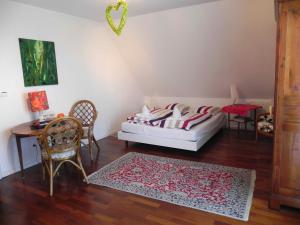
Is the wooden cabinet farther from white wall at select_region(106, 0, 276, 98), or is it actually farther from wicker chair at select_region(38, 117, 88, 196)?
wicker chair at select_region(38, 117, 88, 196)

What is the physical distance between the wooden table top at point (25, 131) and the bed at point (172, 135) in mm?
1575

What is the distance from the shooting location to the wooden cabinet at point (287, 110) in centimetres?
187

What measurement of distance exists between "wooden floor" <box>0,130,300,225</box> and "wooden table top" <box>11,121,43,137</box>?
2.14 feet

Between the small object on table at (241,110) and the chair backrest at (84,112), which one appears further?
the small object on table at (241,110)

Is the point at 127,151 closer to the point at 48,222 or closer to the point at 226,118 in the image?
the point at 48,222

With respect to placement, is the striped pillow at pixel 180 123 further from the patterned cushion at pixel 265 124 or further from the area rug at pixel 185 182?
the patterned cushion at pixel 265 124

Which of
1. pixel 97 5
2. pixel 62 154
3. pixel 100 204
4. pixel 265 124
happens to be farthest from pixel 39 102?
pixel 265 124

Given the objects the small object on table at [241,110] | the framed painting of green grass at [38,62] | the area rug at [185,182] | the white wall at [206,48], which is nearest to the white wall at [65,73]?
the framed painting of green grass at [38,62]

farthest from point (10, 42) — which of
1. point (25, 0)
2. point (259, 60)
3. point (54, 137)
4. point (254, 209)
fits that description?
point (259, 60)

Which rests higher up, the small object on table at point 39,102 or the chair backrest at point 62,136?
the small object on table at point 39,102

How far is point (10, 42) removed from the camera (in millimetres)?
3104

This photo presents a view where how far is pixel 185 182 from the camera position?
2.76 metres

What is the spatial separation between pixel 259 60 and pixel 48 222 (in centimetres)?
391

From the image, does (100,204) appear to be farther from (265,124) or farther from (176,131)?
(265,124)
